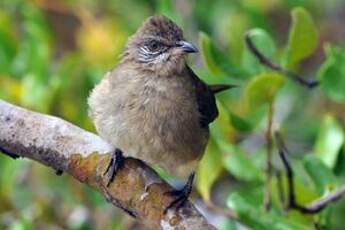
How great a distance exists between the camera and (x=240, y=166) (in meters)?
4.36

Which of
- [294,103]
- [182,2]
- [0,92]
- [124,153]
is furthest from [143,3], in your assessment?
[124,153]

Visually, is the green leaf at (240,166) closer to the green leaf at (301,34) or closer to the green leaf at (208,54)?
the green leaf at (208,54)

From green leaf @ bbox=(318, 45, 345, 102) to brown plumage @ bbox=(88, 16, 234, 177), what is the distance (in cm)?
39

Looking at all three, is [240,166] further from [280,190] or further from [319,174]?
[319,174]

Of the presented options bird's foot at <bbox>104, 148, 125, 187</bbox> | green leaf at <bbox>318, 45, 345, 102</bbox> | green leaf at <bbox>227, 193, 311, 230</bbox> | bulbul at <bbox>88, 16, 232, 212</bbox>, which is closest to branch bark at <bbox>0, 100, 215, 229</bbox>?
bird's foot at <bbox>104, 148, 125, 187</bbox>

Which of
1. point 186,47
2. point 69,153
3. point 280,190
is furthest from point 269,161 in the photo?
point 69,153

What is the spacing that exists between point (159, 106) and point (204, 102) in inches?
8.6

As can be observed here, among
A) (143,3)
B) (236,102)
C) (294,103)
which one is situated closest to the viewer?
(236,102)

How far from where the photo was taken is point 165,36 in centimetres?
427

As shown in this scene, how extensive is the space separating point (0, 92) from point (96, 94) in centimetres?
92

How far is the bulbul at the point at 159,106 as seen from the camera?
3.97 meters

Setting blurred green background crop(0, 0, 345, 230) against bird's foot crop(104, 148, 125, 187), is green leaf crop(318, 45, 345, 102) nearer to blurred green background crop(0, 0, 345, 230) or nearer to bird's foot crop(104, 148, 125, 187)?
blurred green background crop(0, 0, 345, 230)

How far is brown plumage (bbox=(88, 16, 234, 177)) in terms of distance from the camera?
3.97 meters

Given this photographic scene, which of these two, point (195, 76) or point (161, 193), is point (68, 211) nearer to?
point (195, 76)
